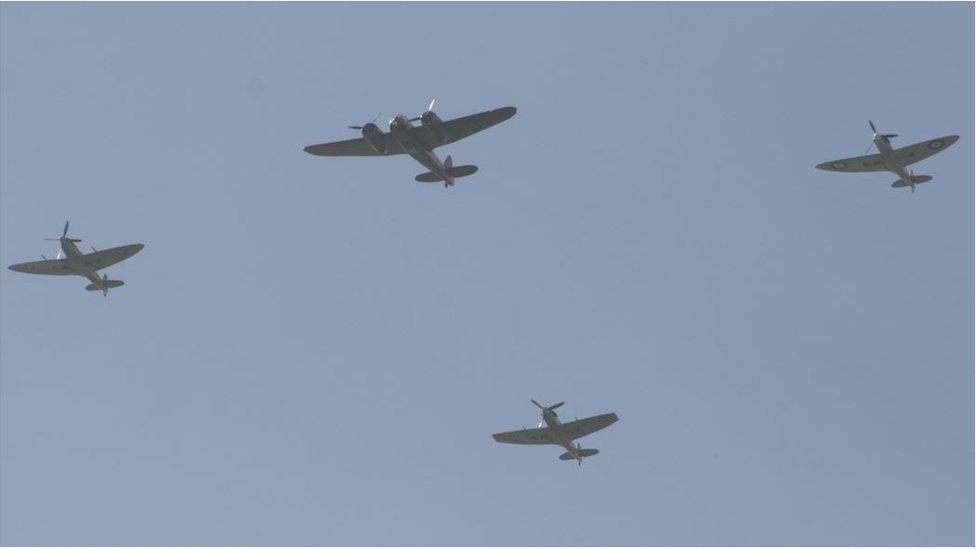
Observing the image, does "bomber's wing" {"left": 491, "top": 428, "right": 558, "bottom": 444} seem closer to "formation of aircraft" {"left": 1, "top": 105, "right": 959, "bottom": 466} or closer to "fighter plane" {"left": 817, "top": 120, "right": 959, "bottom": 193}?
"formation of aircraft" {"left": 1, "top": 105, "right": 959, "bottom": 466}

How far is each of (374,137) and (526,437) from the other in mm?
23102

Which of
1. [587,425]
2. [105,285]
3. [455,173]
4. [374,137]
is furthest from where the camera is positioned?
[105,285]

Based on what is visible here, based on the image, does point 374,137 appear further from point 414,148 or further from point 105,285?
point 105,285

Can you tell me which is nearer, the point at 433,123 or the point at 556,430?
the point at 433,123

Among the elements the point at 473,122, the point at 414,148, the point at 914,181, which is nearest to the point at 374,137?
the point at 414,148

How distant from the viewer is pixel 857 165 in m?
73.2

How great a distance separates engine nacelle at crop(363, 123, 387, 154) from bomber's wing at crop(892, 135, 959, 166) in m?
31.7

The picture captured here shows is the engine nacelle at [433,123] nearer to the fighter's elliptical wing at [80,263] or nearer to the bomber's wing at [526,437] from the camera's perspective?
the bomber's wing at [526,437]

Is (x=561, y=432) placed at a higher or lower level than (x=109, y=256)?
lower

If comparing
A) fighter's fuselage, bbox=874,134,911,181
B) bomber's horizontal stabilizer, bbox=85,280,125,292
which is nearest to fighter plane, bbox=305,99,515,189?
bomber's horizontal stabilizer, bbox=85,280,125,292

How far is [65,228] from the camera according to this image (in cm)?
7362

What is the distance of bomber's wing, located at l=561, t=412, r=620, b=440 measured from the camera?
225 feet

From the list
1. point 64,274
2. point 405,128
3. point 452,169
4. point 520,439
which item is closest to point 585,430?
point 520,439

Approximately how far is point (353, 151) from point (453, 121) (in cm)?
818
